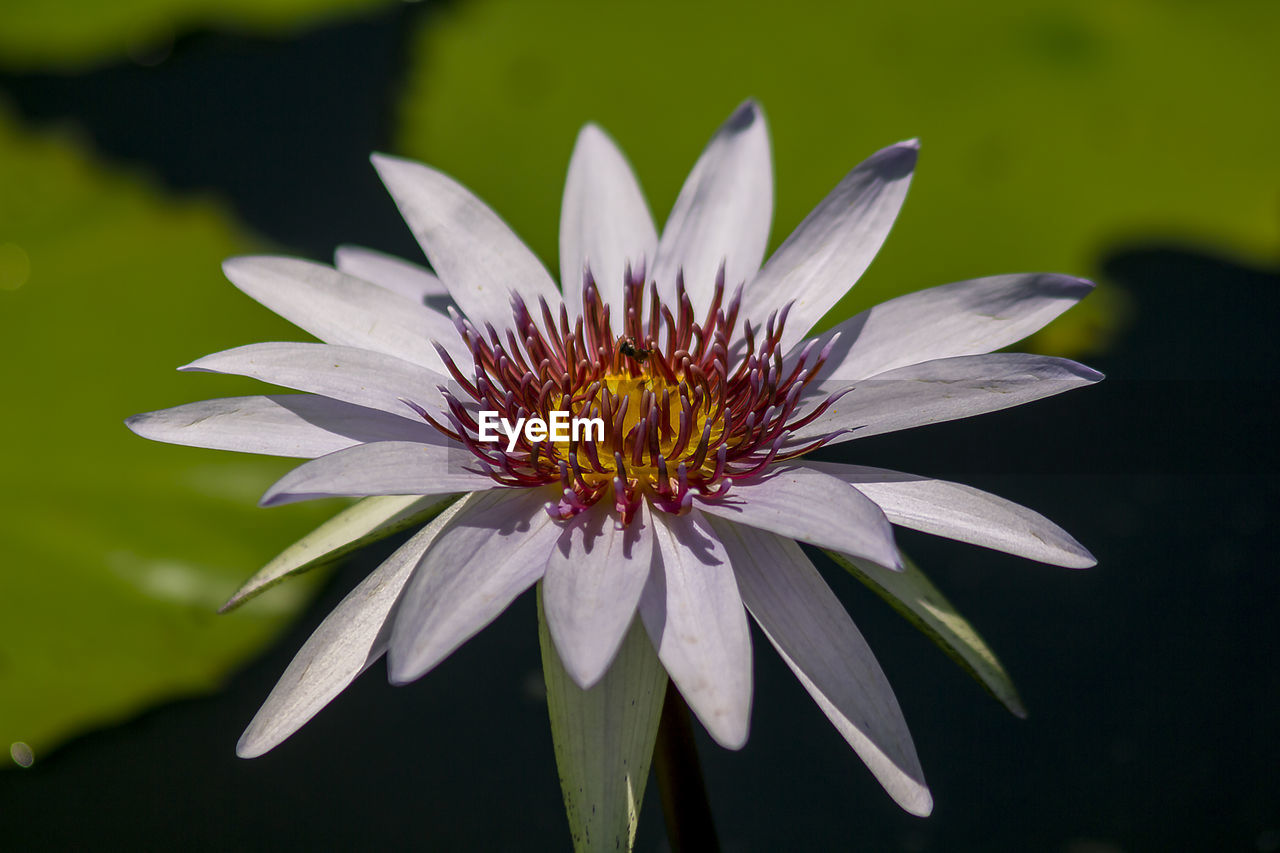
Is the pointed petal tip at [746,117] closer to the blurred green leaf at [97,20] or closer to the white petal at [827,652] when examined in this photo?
the white petal at [827,652]

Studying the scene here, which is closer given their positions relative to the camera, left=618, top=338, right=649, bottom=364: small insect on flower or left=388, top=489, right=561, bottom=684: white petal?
left=388, top=489, right=561, bottom=684: white petal

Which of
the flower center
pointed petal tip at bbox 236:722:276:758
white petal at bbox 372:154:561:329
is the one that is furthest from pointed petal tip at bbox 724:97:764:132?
pointed petal tip at bbox 236:722:276:758

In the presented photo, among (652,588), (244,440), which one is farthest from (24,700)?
(652,588)

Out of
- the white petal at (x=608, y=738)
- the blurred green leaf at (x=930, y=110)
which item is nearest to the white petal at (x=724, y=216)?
the white petal at (x=608, y=738)

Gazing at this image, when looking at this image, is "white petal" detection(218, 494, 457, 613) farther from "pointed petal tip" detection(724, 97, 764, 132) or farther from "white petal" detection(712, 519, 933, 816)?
"pointed petal tip" detection(724, 97, 764, 132)

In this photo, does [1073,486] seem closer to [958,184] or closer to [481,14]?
[958,184]
